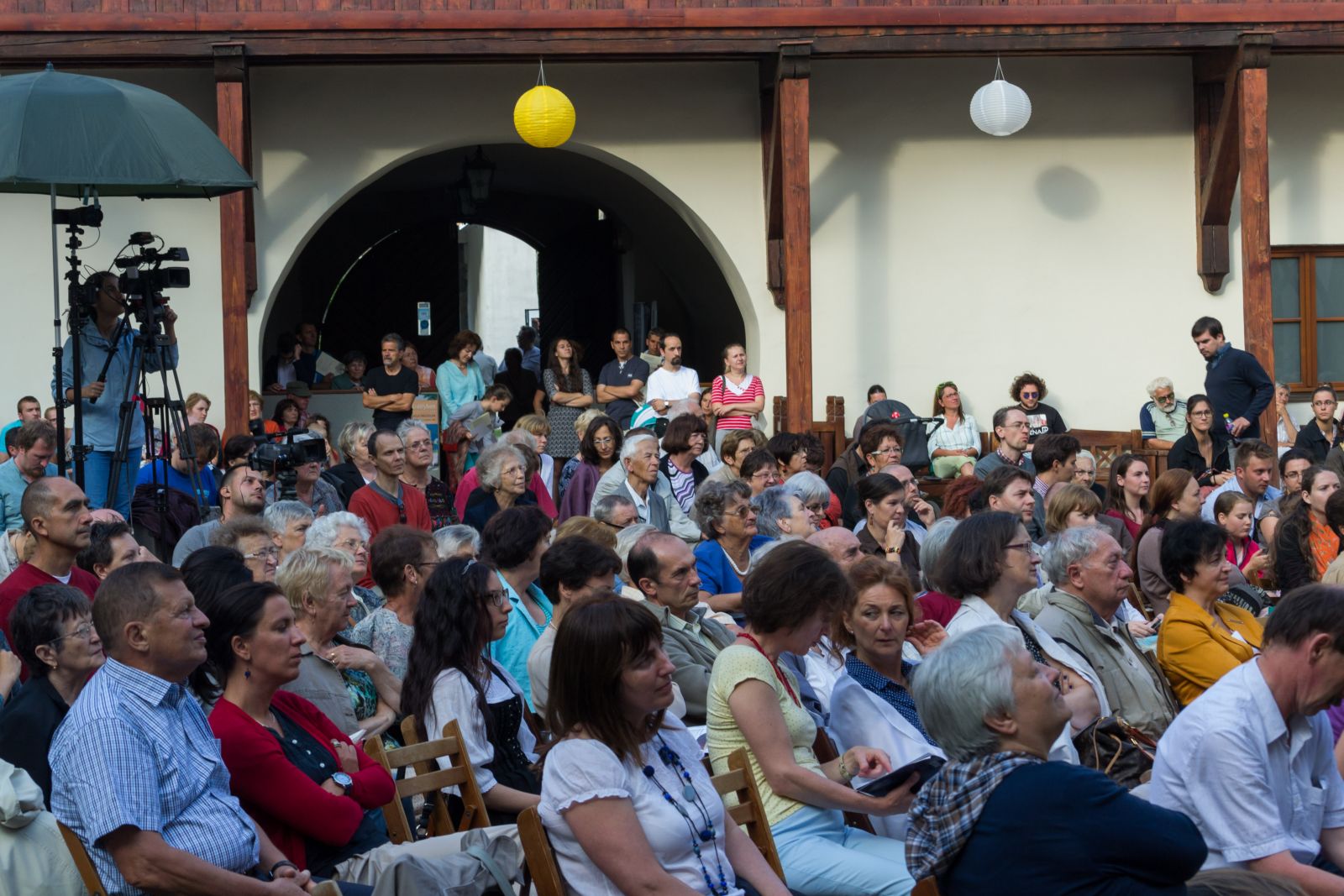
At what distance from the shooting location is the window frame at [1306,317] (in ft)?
44.7

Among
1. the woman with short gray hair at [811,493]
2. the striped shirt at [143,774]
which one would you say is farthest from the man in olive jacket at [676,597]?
the woman with short gray hair at [811,493]

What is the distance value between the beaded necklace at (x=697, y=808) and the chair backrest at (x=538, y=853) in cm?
28

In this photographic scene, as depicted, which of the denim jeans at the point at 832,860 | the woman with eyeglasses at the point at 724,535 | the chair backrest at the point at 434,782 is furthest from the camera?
the woman with eyeglasses at the point at 724,535

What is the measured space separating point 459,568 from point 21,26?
26.8 ft

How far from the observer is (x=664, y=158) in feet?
43.8

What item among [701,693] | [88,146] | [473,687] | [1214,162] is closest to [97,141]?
[88,146]

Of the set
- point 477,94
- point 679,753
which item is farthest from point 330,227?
point 679,753

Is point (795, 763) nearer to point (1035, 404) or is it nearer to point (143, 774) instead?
point (143, 774)

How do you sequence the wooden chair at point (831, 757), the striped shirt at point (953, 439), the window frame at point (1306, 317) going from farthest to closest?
the window frame at point (1306, 317), the striped shirt at point (953, 439), the wooden chair at point (831, 757)

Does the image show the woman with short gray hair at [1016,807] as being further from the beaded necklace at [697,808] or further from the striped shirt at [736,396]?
the striped shirt at [736,396]

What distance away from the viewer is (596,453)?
33.3 feet

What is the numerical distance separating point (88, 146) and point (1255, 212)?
855cm

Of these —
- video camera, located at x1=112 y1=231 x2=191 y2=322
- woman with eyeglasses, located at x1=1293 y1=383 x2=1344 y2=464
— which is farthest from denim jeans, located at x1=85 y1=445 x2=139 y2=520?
woman with eyeglasses, located at x1=1293 y1=383 x2=1344 y2=464

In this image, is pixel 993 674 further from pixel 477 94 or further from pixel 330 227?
pixel 330 227
